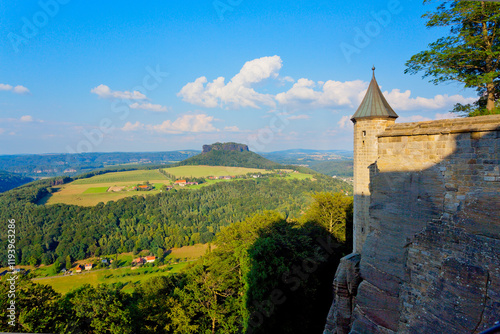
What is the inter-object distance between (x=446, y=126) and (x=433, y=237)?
2922 mm

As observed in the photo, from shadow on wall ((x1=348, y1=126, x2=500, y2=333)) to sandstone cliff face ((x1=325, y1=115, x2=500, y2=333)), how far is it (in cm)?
2

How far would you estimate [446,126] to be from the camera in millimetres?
6727

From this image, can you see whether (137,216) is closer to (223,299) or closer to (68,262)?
(68,262)

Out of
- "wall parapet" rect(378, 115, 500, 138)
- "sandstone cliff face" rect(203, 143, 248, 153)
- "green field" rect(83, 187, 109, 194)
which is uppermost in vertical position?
"sandstone cliff face" rect(203, 143, 248, 153)

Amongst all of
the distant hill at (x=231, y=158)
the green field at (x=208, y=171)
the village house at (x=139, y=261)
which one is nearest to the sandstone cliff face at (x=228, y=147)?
the distant hill at (x=231, y=158)

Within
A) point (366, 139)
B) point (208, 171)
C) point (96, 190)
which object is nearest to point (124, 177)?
point (96, 190)

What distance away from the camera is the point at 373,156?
12.9m

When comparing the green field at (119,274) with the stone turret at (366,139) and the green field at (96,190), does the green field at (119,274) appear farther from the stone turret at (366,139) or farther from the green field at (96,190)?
the stone turret at (366,139)

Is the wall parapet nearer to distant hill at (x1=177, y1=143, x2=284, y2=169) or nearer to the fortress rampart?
the fortress rampart

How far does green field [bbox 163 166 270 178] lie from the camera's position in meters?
135

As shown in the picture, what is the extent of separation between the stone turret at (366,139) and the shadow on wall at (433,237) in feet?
17.4

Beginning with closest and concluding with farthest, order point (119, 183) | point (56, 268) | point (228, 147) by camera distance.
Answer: point (56, 268)
point (119, 183)
point (228, 147)

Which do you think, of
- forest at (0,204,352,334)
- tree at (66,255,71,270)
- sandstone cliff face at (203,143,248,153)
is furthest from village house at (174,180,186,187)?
forest at (0,204,352,334)

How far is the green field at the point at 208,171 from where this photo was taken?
13525cm
